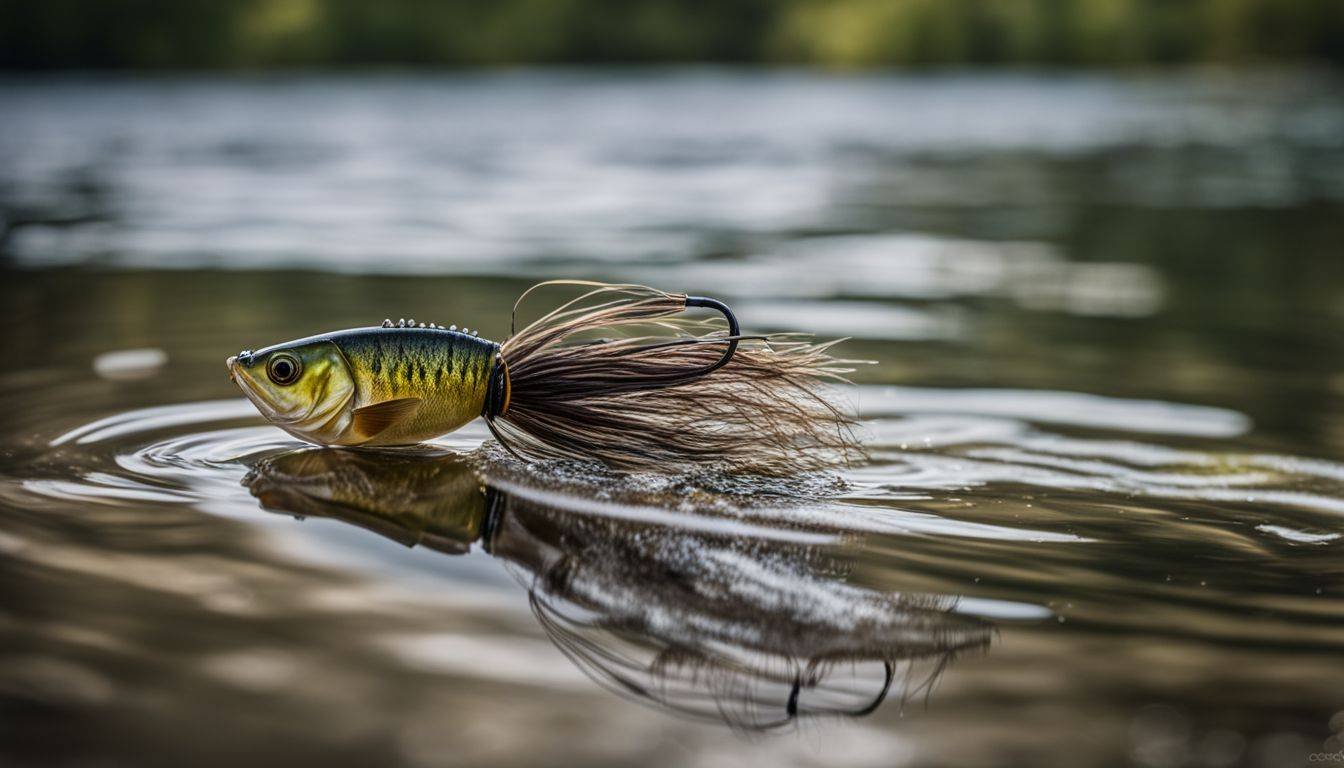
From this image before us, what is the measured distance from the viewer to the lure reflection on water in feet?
6.72

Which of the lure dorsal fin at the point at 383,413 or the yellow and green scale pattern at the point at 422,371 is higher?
the yellow and green scale pattern at the point at 422,371

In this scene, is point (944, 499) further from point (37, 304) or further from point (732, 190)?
point (732, 190)

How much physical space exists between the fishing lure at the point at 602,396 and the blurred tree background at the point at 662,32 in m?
49.2

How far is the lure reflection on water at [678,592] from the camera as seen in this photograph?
2049mm

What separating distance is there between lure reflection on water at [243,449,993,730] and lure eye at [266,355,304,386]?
24cm

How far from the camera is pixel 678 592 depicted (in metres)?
2.38

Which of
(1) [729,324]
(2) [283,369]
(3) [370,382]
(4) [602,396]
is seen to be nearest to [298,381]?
(2) [283,369]

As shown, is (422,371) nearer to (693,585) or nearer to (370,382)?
(370,382)

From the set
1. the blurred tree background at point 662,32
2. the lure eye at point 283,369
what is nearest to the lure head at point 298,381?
the lure eye at point 283,369

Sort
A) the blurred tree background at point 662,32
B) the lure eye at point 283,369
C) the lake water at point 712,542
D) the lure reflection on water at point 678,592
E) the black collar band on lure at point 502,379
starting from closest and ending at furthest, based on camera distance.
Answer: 1. the lake water at point 712,542
2. the lure reflection on water at point 678,592
3. the lure eye at point 283,369
4. the black collar band on lure at point 502,379
5. the blurred tree background at point 662,32

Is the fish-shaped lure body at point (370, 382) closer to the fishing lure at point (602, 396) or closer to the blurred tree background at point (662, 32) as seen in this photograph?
the fishing lure at point (602, 396)

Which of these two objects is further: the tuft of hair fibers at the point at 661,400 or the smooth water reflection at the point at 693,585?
the tuft of hair fibers at the point at 661,400

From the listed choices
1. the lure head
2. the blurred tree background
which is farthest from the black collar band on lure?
the blurred tree background

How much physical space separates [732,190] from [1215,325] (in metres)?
7.94
